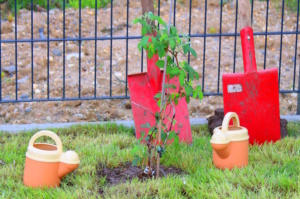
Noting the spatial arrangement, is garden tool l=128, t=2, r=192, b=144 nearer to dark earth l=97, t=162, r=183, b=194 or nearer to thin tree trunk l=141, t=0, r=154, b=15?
thin tree trunk l=141, t=0, r=154, b=15

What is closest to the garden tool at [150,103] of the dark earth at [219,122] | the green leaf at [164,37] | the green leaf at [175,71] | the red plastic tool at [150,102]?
the red plastic tool at [150,102]

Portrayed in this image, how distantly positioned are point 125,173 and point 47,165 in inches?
19.2

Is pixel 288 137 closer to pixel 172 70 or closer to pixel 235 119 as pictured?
pixel 235 119

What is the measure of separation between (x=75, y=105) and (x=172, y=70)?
2018 millimetres

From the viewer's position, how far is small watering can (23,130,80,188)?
3012 millimetres

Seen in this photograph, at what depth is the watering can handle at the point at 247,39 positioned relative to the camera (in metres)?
3.81

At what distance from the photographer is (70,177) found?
125 inches

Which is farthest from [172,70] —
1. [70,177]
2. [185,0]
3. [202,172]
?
[185,0]

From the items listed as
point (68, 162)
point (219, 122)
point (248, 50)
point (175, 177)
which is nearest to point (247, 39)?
point (248, 50)

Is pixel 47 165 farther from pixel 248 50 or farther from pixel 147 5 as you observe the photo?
pixel 248 50

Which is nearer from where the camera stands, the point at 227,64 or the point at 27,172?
the point at 27,172

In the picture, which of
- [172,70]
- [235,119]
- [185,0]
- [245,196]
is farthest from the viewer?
[185,0]

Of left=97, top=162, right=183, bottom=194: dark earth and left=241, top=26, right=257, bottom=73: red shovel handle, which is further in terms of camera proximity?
left=241, top=26, right=257, bottom=73: red shovel handle

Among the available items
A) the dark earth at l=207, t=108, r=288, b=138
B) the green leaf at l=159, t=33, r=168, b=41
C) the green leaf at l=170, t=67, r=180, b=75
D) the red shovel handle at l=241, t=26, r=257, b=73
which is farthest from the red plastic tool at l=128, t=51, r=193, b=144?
the green leaf at l=159, t=33, r=168, b=41
